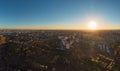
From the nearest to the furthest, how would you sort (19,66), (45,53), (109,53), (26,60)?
(19,66) → (26,60) → (45,53) → (109,53)

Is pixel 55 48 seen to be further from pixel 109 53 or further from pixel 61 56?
pixel 109 53

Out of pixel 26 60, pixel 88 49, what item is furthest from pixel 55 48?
pixel 26 60

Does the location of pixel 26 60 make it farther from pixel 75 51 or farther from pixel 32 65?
pixel 75 51

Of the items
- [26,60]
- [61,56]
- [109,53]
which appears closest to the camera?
[26,60]

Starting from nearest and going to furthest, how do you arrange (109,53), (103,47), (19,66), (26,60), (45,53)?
1. (19,66)
2. (26,60)
3. (45,53)
4. (109,53)
5. (103,47)

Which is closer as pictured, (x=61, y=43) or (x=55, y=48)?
(x=55, y=48)

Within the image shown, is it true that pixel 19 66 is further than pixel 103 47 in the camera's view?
No

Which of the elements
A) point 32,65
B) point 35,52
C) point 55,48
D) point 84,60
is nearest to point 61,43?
point 55,48

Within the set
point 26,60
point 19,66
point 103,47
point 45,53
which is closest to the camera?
point 19,66
